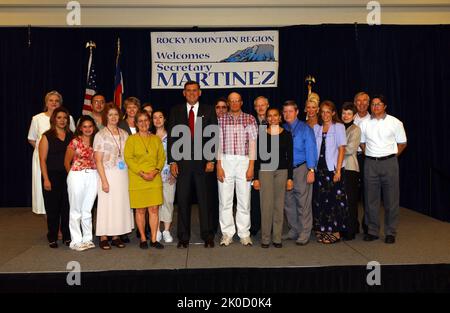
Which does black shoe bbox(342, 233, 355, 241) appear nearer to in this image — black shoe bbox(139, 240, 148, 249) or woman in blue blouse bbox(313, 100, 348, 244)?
woman in blue blouse bbox(313, 100, 348, 244)

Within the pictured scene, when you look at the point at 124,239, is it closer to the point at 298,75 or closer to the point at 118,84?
the point at 118,84

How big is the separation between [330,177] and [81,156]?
2.37 metres

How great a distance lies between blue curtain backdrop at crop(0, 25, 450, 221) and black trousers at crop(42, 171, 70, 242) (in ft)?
9.63

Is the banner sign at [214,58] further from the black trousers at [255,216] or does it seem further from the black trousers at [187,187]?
the black trousers at [187,187]

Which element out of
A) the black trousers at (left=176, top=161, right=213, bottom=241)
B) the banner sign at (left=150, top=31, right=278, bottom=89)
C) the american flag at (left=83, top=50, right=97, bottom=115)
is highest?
the banner sign at (left=150, top=31, right=278, bottom=89)

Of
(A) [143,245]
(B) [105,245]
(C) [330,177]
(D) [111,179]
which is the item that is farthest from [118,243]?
(C) [330,177]

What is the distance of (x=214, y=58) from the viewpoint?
676 cm

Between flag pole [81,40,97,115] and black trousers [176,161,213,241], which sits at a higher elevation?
flag pole [81,40,97,115]

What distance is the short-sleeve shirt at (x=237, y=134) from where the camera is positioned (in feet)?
13.2

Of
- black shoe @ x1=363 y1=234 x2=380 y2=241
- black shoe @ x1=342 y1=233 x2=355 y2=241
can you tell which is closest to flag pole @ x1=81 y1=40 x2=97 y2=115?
black shoe @ x1=342 y1=233 x2=355 y2=241

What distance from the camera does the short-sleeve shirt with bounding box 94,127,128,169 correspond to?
3.89 metres

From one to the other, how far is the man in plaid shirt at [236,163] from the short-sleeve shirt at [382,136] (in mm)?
1161

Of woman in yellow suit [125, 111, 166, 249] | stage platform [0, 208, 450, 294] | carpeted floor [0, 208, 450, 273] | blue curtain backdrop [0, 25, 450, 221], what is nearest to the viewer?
stage platform [0, 208, 450, 294]

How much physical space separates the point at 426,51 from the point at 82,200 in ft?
19.2
